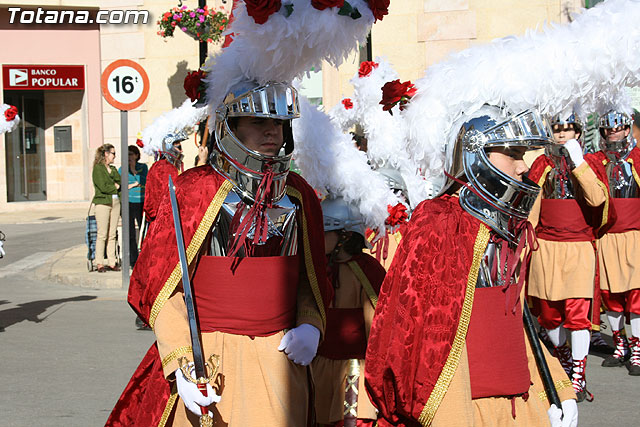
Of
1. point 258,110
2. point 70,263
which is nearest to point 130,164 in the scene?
point 70,263

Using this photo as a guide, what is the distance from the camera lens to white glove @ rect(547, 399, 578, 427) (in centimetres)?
317

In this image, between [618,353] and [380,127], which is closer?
[380,127]

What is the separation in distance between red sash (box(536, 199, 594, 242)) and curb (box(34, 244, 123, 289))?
21.6 ft

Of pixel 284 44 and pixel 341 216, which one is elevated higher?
pixel 284 44

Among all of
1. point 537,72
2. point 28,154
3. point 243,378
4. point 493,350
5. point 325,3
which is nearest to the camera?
point 493,350

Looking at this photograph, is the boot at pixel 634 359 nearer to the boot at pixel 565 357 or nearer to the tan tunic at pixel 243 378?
the boot at pixel 565 357

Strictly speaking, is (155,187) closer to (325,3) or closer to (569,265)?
(569,265)

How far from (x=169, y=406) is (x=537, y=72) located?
1.83 meters

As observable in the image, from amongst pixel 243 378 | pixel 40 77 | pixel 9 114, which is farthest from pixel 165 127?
pixel 40 77

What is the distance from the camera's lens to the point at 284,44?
11.9 ft

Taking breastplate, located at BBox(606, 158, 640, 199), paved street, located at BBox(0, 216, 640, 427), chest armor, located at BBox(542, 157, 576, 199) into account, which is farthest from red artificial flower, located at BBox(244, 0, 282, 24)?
breastplate, located at BBox(606, 158, 640, 199)

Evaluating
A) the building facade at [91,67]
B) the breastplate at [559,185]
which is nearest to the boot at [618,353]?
the breastplate at [559,185]

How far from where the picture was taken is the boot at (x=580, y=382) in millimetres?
6515

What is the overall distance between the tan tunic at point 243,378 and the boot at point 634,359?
15.1 ft
